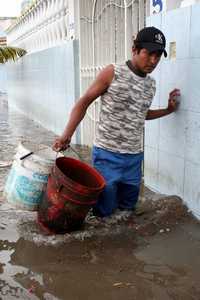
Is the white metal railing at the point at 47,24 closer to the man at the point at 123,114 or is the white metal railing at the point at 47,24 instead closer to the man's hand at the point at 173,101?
the man's hand at the point at 173,101

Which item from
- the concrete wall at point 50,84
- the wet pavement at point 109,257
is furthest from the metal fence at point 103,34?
the wet pavement at point 109,257

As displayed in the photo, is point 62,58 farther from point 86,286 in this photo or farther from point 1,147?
point 86,286

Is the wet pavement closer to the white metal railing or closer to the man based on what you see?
the man

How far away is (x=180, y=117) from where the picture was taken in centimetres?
413

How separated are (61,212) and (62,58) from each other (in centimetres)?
549

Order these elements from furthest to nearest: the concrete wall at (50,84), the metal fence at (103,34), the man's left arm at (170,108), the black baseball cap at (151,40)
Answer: the concrete wall at (50,84)
the metal fence at (103,34)
the man's left arm at (170,108)
the black baseball cap at (151,40)

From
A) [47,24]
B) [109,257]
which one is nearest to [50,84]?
[47,24]

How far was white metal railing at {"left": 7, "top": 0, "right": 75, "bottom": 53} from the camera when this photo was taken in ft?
27.4

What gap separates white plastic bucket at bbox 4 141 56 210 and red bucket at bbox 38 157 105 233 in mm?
85

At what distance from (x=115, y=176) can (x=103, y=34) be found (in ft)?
11.5

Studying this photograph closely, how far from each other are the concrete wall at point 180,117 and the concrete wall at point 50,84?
3641 millimetres

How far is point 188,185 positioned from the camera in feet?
13.5

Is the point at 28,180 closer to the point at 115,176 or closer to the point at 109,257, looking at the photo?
the point at 115,176

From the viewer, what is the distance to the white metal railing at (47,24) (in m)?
8.36
